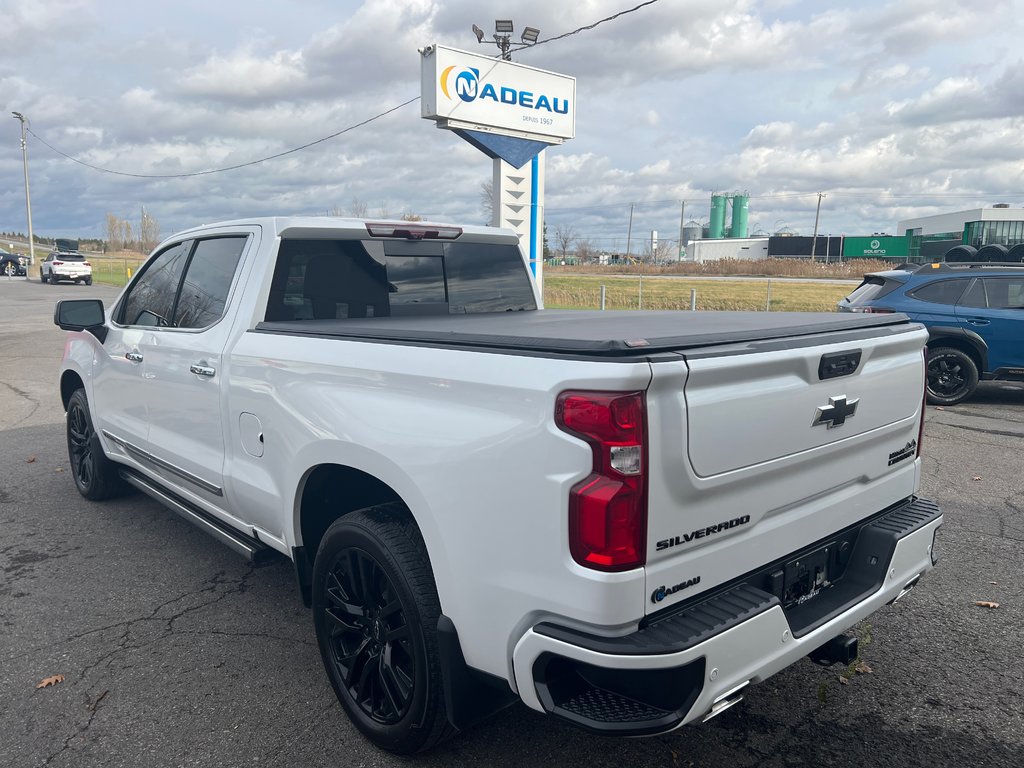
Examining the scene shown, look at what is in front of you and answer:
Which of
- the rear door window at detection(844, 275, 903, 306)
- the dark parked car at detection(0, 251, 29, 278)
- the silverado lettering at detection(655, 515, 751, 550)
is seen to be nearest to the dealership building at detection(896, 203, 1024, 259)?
the rear door window at detection(844, 275, 903, 306)

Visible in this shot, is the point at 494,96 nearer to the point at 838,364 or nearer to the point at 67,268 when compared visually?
the point at 838,364

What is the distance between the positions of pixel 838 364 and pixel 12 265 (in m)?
55.0

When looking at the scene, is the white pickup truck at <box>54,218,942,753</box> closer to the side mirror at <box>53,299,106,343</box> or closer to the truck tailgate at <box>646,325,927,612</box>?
the truck tailgate at <box>646,325,927,612</box>

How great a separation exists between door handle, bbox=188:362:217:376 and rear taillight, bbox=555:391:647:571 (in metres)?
2.25

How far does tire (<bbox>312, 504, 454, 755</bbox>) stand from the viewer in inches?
101

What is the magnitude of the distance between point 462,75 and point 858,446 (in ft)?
44.4

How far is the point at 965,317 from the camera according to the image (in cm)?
952

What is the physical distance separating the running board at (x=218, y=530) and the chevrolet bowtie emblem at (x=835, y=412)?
2466 millimetres

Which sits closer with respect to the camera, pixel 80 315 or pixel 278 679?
pixel 278 679

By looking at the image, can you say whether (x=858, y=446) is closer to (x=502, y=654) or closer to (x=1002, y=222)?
(x=502, y=654)

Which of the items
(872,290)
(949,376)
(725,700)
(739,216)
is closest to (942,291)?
(872,290)

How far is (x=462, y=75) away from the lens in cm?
1469

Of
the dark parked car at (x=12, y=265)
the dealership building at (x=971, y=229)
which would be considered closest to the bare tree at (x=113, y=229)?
the dark parked car at (x=12, y=265)

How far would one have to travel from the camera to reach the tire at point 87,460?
18.2 feet
